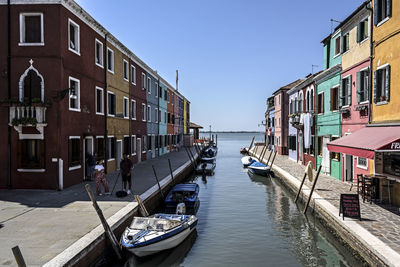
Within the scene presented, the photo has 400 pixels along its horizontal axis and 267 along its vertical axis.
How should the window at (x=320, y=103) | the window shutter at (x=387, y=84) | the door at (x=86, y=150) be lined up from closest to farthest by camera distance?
the window shutter at (x=387, y=84) < the door at (x=86, y=150) < the window at (x=320, y=103)

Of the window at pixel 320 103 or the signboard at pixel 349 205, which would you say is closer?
the signboard at pixel 349 205

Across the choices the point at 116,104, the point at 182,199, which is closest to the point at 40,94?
the point at 116,104

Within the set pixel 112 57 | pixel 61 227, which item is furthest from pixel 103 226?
pixel 112 57

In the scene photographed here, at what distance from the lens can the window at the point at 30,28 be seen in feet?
51.8

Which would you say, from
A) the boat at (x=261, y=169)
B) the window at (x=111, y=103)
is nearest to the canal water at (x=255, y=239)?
the boat at (x=261, y=169)

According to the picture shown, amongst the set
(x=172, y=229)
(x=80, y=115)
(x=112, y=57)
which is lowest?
(x=172, y=229)

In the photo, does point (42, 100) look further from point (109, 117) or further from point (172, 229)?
point (172, 229)

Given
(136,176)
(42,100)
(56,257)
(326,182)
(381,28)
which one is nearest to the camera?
(56,257)

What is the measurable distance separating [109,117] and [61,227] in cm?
1332

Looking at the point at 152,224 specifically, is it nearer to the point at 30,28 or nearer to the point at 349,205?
the point at 349,205

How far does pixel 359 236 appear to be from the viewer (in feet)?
31.3

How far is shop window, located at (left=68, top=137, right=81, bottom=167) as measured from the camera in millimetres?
16625

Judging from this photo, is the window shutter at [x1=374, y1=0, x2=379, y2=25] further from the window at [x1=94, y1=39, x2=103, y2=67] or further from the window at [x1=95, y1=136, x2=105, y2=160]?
the window at [x1=95, y1=136, x2=105, y2=160]

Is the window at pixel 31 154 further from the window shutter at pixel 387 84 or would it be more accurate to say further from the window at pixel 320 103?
the window at pixel 320 103
